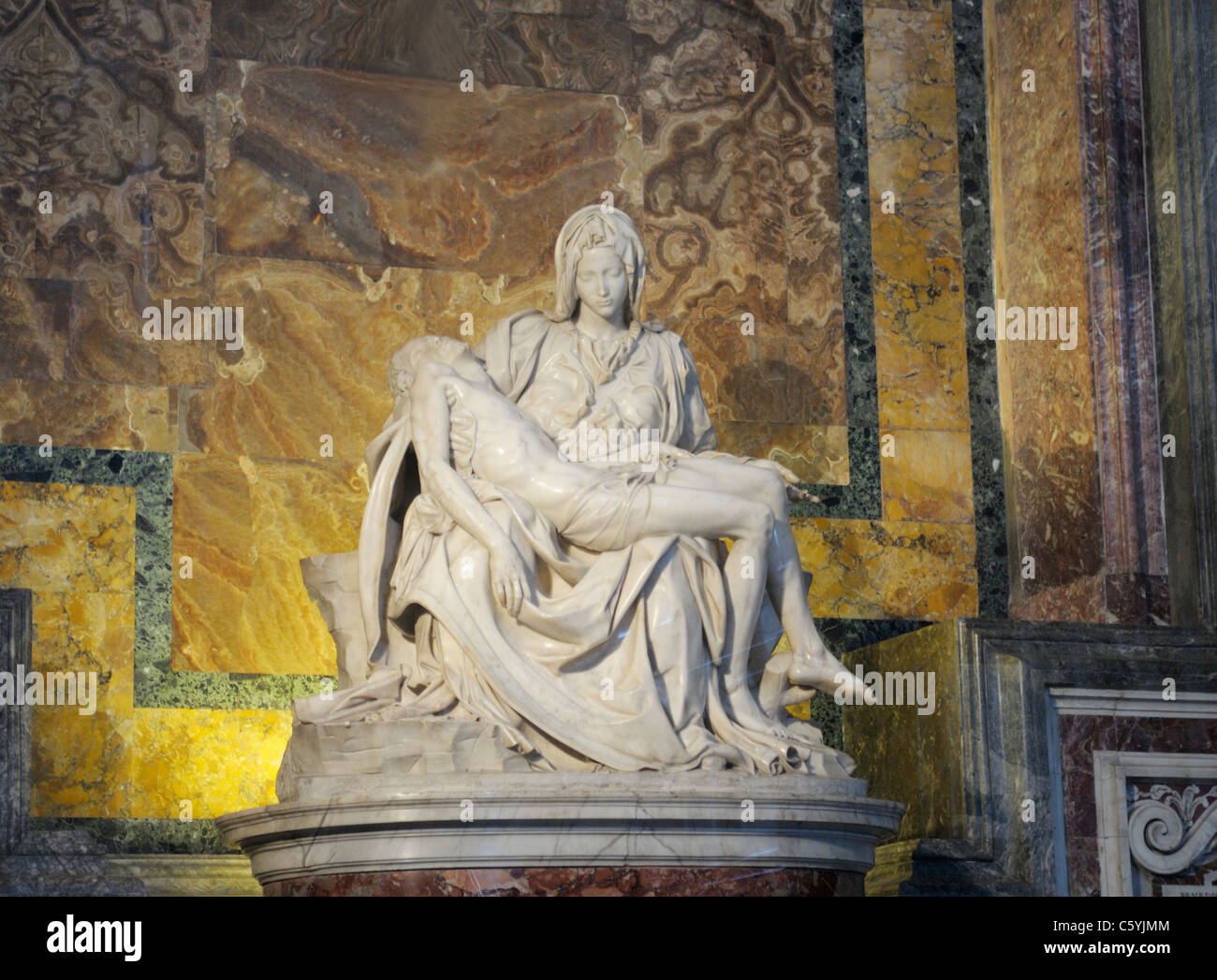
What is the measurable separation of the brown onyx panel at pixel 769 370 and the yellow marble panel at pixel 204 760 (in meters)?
2.42

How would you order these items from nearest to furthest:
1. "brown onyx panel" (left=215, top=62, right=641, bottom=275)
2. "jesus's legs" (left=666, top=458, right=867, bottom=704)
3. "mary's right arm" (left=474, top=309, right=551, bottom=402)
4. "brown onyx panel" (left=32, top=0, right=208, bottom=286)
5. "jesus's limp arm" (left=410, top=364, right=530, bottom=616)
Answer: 1. "jesus's limp arm" (left=410, top=364, right=530, bottom=616)
2. "jesus's legs" (left=666, top=458, right=867, bottom=704)
3. "mary's right arm" (left=474, top=309, right=551, bottom=402)
4. "brown onyx panel" (left=32, top=0, right=208, bottom=286)
5. "brown onyx panel" (left=215, top=62, right=641, bottom=275)

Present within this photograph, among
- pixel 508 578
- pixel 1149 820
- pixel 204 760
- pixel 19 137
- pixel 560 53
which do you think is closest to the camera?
pixel 508 578

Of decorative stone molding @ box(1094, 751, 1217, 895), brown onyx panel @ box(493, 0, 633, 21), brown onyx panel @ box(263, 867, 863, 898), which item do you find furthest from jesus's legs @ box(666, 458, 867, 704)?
brown onyx panel @ box(493, 0, 633, 21)

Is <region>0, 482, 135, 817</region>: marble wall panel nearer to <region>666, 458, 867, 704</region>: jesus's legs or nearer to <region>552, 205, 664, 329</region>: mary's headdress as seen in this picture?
<region>552, 205, 664, 329</region>: mary's headdress

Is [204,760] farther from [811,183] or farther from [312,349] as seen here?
[811,183]

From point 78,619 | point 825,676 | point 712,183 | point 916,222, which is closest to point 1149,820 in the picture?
point 825,676

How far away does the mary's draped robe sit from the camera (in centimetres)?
646

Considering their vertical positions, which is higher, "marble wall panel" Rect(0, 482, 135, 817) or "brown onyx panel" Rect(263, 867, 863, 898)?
"marble wall panel" Rect(0, 482, 135, 817)

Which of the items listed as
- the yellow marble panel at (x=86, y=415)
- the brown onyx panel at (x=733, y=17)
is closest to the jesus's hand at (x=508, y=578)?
the yellow marble panel at (x=86, y=415)

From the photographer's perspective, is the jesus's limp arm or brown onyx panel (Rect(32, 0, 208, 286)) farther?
brown onyx panel (Rect(32, 0, 208, 286))

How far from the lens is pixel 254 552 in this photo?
8.39 m

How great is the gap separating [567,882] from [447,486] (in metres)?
1.40

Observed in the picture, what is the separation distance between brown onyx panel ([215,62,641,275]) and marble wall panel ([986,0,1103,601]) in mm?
1783

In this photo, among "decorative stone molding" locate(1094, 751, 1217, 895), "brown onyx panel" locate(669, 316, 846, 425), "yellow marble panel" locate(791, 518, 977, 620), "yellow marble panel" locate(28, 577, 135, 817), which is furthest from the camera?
"brown onyx panel" locate(669, 316, 846, 425)
